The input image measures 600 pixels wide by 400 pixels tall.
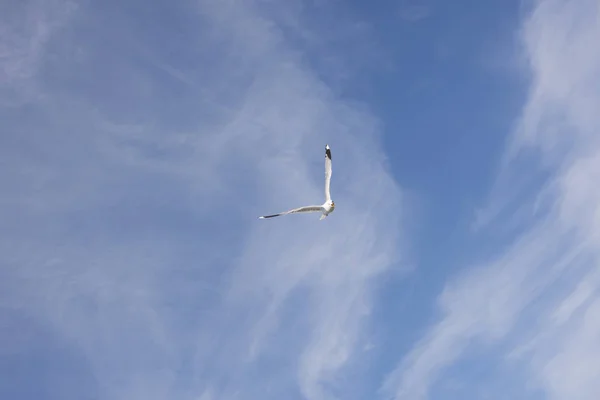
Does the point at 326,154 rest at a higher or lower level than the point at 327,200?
higher

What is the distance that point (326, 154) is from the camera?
101 metres

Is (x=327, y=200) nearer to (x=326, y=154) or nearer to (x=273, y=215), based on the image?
(x=326, y=154)

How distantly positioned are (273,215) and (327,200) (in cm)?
1545

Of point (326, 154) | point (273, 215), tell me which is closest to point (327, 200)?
point (326, 154)

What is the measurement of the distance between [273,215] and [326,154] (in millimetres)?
20761

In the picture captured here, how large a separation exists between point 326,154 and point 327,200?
901 cm

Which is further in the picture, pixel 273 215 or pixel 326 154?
pixel 326 154

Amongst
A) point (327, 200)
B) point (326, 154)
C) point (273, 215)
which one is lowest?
point (273, 215)

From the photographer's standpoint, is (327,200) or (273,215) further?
(327,200)

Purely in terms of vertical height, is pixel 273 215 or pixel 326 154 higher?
pixel 326 154

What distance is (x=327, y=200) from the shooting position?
98.2 m

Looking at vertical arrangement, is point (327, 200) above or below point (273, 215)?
above
